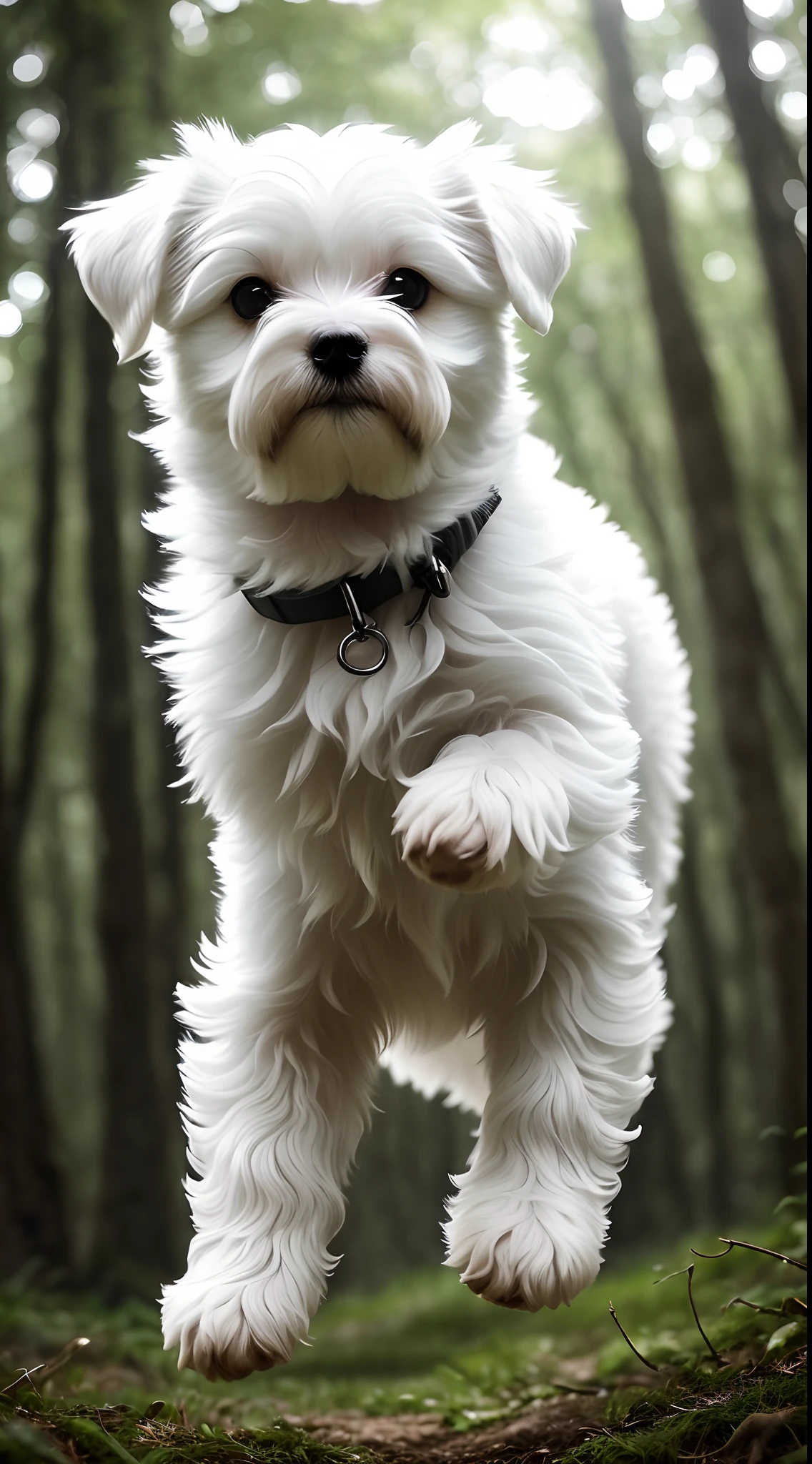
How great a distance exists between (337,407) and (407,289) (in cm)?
47

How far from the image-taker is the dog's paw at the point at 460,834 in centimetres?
290

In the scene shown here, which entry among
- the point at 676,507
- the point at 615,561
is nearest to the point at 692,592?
the point at 676,507

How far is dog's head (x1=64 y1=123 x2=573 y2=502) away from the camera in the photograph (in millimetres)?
3068

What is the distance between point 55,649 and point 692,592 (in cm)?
843

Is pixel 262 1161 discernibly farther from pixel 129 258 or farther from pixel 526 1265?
pixel 129 258

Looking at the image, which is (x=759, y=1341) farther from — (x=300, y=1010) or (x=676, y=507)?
(x=676, y=507)

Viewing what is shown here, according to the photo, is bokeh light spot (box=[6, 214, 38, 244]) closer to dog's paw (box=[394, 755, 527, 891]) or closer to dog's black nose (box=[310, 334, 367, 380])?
dog's black nose (box=[310, 334, 367, 380])

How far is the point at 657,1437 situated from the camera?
332cm

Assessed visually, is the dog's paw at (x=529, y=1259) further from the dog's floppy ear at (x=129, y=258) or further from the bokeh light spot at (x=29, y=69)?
the bokeh light spot at (x=29, y=69)

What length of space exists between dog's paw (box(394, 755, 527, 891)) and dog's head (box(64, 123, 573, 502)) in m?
0.84

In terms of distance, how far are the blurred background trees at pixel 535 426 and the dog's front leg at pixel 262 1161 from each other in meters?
2.14

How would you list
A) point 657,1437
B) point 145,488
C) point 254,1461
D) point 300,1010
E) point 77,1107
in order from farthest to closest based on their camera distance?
point 77,1107, point 145,488, point 300,1010, point 254,1461, point 657,1437

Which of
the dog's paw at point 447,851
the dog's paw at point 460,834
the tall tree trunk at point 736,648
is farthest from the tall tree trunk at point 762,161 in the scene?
the dog's paw at point 447,851

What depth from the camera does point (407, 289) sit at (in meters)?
3.32
